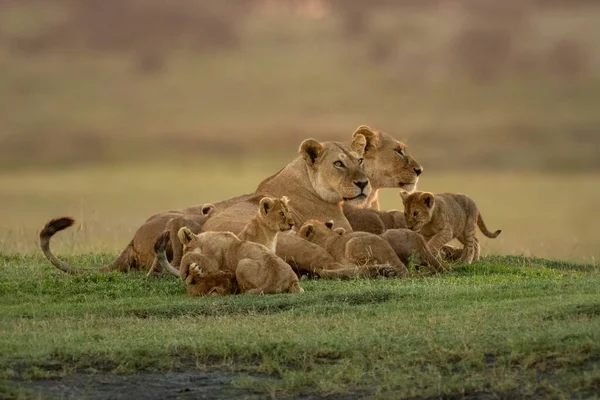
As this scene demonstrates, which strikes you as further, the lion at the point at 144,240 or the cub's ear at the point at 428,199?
the cub's ear at the point at 428,199

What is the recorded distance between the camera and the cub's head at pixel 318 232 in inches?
463

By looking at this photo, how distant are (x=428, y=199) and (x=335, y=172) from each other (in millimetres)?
1007

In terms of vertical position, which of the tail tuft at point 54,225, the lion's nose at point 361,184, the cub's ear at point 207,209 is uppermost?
the lion's nose at point 361,184

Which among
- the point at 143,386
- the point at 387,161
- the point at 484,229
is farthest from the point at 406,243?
the point at 143,386

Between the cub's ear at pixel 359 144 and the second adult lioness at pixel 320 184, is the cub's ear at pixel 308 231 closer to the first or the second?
the second adult lioness at pixel 320 184

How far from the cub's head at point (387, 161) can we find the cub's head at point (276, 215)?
3.31 metres

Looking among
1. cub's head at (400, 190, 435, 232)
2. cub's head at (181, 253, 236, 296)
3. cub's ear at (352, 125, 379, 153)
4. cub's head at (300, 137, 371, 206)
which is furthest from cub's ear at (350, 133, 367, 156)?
cub's head at (181, 253, 236, 296)

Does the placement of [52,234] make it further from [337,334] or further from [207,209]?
[337,334]

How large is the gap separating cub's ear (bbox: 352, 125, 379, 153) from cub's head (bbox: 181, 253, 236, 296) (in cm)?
414

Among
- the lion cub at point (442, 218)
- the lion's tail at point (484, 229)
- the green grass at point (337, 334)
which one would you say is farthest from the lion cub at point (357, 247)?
the lion's tail at point (484, 229)

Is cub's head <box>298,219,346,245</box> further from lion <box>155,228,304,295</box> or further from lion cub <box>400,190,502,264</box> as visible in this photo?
lion <box>155,228,304,295</box>

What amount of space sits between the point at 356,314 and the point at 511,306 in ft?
3.85

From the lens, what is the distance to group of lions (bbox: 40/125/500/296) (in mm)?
10320

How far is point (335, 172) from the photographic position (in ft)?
41.8
